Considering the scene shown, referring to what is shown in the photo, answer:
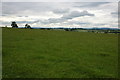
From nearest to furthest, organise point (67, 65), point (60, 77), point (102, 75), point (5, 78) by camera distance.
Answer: point (5, 78) → point (60, 77) → point (102, 75) → point (67, 65)

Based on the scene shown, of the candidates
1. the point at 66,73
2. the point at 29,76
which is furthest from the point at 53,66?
the point at 29,76

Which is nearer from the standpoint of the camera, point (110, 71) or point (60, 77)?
point (60, 77)

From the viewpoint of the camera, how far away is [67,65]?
13.8 metres

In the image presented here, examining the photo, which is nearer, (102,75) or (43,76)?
(43,76)

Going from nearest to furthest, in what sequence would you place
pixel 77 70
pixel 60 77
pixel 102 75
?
pixel 60 77 → pixel 102 75 → pixel 77 70

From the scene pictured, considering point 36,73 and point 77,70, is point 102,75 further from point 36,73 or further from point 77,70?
point 36,73

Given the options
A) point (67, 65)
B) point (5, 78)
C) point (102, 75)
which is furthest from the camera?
point (67, 65)

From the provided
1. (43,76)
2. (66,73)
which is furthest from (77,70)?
(43,76)

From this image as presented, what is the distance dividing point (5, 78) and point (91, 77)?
227 inches

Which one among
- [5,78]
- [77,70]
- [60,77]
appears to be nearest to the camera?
[5,78]

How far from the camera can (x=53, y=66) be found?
13320mm

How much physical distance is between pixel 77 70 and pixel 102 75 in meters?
2.02

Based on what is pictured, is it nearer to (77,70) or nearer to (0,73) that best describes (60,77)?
(77,70)

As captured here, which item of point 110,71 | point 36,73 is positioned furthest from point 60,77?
point 110,71
